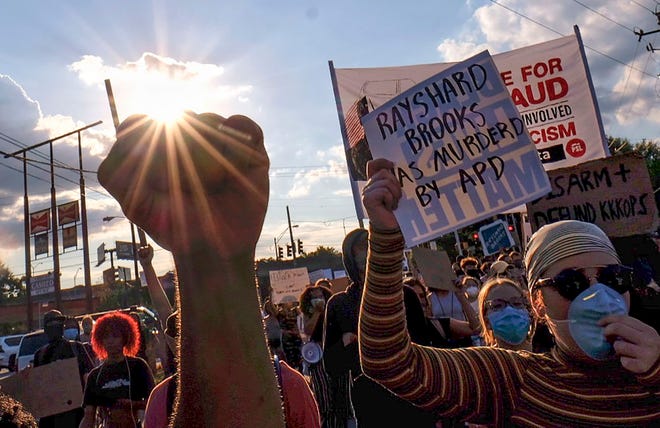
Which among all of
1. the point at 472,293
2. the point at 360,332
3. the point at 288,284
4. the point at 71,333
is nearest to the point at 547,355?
the point at 360,332

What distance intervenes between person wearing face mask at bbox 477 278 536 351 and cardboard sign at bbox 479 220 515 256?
5580 millimetres

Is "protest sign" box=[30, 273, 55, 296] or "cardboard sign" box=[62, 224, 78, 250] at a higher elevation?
"protest sign" box=[30, 273, 55, 296]

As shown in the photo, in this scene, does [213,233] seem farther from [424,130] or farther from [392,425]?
[392,425]

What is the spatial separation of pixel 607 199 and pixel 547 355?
1958 millimetres

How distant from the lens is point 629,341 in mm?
1719

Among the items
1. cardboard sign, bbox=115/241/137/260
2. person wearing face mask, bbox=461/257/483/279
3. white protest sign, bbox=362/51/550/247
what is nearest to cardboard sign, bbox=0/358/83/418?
white protest sign, bbox=362/51/550/247

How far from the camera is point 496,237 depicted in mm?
9188

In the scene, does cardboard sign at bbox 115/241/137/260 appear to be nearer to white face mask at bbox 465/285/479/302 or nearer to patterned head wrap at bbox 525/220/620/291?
white face mask at bbox 465/285/479/302

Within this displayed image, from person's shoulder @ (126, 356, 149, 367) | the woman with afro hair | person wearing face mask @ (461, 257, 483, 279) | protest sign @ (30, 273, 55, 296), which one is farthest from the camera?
protest sign @ (30, 273, 55, 296)

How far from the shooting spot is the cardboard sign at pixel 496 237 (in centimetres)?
898

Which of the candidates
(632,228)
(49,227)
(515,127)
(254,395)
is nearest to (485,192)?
(515,127)

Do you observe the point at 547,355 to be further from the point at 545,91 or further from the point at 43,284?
the point at 43,284

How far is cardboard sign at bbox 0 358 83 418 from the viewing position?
4457 millimetres

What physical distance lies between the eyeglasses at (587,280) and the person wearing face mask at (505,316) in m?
1.34
